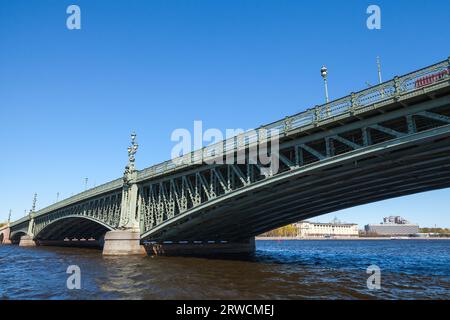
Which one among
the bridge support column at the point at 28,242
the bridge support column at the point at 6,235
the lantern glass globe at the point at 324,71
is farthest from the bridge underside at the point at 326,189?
the bridge support column at the point at 6,235

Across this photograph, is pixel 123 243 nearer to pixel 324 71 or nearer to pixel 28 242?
pixel 324 71

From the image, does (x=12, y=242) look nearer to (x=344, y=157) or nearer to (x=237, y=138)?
(x=237, y=138)

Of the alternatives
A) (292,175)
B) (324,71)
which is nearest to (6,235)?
(292,175)

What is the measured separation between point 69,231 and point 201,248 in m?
43.7

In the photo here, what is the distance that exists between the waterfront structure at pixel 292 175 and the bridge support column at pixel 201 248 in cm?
15

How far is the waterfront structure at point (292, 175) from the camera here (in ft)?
58.5

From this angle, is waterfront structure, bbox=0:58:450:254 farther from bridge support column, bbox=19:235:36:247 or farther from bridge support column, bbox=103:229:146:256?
bridge support column, bbox=19:235:36:247

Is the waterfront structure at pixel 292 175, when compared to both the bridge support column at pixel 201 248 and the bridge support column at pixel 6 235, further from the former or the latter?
the bridge support column at pixel 6 235

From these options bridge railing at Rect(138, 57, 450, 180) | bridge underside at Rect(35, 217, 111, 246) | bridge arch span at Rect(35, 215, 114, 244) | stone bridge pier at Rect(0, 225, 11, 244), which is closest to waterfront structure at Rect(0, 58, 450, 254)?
bridge railing at Rect(138, 57, 450, 180)

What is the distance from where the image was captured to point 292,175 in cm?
2227

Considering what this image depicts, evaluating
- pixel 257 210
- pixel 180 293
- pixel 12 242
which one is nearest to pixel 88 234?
pixel 12 242

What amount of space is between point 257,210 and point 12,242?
318 ft

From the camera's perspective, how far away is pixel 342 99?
65.1ft
